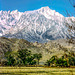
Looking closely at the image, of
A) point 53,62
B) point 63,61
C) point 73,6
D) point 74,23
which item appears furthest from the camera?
point 53,62

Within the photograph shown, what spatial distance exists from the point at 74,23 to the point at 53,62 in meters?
157

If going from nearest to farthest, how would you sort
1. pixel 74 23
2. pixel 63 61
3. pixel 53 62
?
pixel 74 23 → pixel 63 61 → pixel 53 62

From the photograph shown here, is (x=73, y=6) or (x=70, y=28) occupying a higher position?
(x=73, y=6)

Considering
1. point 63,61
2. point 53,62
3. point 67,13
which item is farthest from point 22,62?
point 67,13

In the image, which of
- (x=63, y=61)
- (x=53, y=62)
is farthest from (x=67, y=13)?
(x=53, y=62)

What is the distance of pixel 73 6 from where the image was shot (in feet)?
88.9

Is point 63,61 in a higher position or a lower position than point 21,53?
lower

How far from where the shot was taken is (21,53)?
18600 cm

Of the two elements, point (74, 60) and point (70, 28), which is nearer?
point (70, 28)

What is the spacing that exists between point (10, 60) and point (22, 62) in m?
14.4

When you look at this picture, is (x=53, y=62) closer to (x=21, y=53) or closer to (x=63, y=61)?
(x=63, y=61)

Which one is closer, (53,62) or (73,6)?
(73,6)

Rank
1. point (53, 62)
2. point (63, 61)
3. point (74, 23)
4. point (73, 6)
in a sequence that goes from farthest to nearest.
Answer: point (53, 62) → point (63, 61) → point (74, 23) → point (73, 6)

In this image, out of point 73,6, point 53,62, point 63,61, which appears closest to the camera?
point 73,6
